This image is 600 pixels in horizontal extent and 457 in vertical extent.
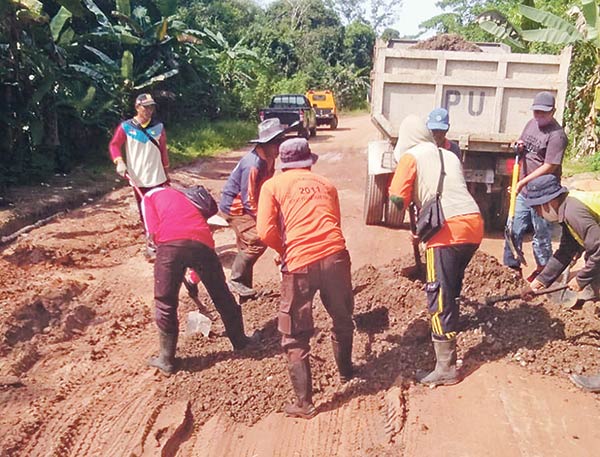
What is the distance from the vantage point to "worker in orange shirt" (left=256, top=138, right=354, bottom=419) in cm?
423

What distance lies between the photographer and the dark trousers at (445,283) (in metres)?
4.46

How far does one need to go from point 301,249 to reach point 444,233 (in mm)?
1028

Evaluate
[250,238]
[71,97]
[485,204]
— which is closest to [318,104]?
[71,97]

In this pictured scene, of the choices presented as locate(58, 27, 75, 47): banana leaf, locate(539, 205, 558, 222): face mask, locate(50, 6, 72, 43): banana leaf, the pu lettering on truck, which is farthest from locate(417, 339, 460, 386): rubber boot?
locate(58, 27, 75, 47): banana leaf

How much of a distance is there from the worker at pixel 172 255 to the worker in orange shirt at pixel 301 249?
2.37 feet

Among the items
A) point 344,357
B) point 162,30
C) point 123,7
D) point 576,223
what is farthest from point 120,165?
point 162,30

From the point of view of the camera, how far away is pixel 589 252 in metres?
4.51

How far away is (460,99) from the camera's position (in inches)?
314

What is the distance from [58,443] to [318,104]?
73.9 feet

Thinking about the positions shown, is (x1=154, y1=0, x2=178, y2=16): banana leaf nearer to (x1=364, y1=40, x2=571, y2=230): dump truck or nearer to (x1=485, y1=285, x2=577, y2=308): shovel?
(x1=364, y1=40, x2=571, y2=230): dump truck

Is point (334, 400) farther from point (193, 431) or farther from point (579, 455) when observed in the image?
point (579, 455)

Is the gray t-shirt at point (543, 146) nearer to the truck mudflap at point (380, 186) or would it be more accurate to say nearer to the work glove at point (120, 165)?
the truck mudflap at point (380, 186)

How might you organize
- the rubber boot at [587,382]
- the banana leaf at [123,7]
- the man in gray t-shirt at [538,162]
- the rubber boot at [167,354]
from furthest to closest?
the banana leaf at [123,7] → the man in gray t-shirt at [538,162] → the rubber boot at [167,354] → the rubber boot at [587,382]

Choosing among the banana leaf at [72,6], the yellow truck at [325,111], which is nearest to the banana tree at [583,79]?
the banana leaf at [72,6]
